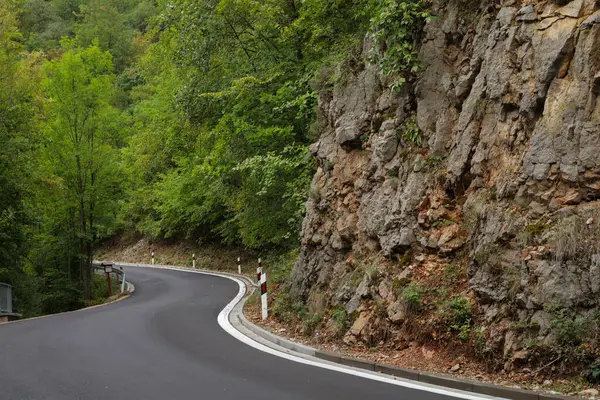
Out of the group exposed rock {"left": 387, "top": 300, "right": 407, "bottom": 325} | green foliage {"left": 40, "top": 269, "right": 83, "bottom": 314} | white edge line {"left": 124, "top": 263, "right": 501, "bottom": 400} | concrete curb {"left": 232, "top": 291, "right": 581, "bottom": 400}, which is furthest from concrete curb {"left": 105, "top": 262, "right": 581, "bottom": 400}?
green foliage {"left": 40, "top": 269, "right": 83, "bottom": 314}

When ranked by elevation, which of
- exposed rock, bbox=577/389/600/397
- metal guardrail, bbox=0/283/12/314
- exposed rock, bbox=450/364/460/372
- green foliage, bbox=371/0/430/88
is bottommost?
metal guardrail, bbox=0/283/12/314

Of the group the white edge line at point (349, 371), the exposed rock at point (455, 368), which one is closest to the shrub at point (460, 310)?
the exposed rock at point (455, 368)

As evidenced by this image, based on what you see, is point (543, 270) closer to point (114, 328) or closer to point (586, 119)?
point (586, 119)

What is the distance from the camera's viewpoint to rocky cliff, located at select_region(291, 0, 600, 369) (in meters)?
5.91

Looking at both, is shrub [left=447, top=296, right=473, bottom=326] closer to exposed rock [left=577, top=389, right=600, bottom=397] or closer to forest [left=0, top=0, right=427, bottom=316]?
exposed rock [left=577, top=389, right=600, bottom=397]

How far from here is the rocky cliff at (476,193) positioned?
591cm

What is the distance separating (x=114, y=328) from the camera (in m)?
11.4

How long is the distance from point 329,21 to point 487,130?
365 inches

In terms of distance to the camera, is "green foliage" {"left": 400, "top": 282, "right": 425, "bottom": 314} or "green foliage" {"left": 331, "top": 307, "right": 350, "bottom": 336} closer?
"green foliage" {"left": 400, "top": 282, "right": 425, "bottom": 314}

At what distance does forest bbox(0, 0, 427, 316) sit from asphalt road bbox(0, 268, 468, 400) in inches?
200

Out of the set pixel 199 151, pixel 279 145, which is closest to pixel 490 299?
pixel 279 145

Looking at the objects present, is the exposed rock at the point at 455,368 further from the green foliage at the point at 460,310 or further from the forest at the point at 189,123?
the forest at the point at 189,123

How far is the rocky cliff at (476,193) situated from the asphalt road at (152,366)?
1.53 metres

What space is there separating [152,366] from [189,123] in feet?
41.1
